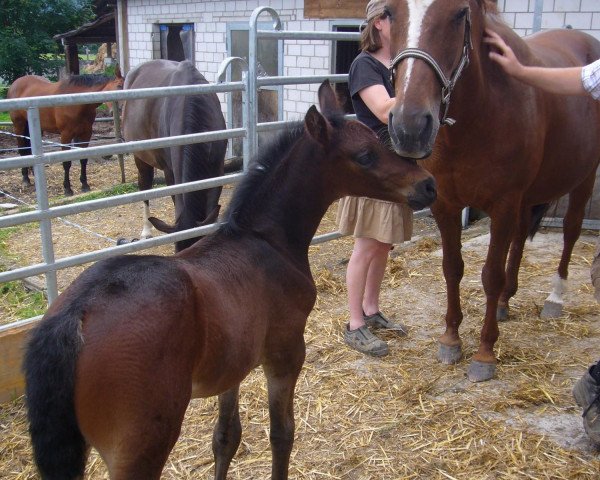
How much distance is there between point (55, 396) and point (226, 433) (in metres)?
1.00

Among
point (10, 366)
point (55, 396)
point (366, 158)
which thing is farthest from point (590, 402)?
point (10, 366)

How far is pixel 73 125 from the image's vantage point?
905cm

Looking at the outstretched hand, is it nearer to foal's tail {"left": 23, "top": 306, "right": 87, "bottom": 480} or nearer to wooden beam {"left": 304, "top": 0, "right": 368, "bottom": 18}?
foal's tail {"left": 23, "top": 306, "right": 87, "bottom": 480}

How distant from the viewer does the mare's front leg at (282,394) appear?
224cm

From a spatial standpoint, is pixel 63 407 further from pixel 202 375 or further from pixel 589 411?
pixel 589 411

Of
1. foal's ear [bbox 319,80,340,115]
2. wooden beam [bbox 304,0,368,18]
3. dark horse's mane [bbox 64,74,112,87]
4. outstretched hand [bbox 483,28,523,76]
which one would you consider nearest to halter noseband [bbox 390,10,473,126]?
outstretched hand [bbox 483,28,523,76]

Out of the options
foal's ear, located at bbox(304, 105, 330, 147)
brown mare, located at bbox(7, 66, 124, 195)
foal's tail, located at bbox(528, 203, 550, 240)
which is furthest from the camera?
brown mare, located at bbox(7, 66, 124, 195)

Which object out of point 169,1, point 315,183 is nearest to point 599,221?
point 315,183

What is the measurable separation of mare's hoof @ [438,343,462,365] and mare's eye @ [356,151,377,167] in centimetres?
164

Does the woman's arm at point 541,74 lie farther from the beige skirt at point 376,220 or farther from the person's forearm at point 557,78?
the beige skirt at point 376,220

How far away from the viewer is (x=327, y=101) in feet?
8.14

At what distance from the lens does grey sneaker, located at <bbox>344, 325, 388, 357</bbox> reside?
3635mm

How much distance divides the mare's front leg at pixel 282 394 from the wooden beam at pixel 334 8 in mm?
6194

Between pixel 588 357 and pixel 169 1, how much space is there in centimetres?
997
